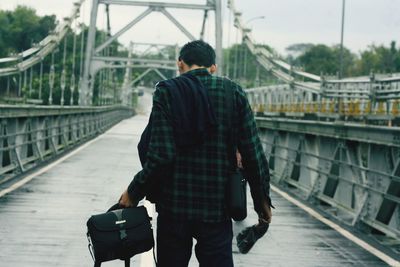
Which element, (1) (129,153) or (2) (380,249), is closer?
(2) (380,249)

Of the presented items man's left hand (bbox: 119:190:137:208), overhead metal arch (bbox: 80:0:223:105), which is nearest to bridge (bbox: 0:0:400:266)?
man's left hand (bbox: 119:190:137:208)

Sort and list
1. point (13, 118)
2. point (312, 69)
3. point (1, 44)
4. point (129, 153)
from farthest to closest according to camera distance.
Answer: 1. point (312, 69)
2. point (1, 44)
3. point (129, 153)
4. point (13, 118)

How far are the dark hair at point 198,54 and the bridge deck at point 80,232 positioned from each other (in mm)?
3828

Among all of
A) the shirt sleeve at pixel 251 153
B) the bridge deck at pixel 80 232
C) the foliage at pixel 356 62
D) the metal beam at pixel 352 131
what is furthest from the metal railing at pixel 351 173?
the foliage at pixel 356 62

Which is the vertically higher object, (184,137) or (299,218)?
(184,137)

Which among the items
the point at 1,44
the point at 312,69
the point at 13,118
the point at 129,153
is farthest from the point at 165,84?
the point at 312,69

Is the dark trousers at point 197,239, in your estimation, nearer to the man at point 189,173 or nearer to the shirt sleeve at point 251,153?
the man at point 189,173

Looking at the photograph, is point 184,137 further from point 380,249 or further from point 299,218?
point 299,218

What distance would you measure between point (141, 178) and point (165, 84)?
0.50 metres

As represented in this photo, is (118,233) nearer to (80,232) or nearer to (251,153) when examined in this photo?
(251,153)

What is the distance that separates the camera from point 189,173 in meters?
4.61

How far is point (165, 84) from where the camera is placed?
4707 millimetres

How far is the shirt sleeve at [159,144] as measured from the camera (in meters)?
4.57

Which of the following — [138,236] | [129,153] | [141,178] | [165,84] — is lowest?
[129,153]
